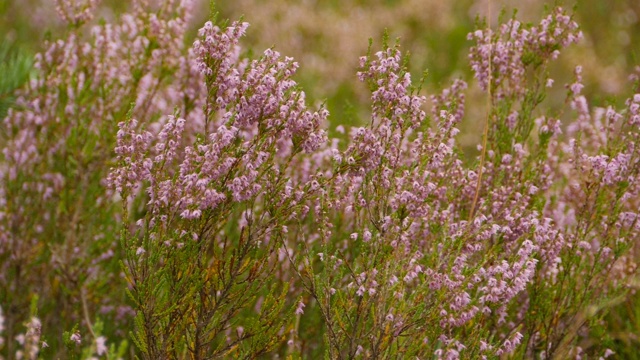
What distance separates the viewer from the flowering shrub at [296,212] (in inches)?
127

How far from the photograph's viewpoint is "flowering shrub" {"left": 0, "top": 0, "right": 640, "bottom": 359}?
10.6 ft

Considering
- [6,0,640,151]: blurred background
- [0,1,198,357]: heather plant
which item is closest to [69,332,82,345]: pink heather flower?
[0,1,198,357]: heather plant

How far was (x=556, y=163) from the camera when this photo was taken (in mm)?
5418

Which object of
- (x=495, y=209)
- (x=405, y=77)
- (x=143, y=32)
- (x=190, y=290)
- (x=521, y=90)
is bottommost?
(x=190, y=290)

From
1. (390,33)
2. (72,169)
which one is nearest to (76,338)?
(72,169)

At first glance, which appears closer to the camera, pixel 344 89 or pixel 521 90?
pixel 521 90

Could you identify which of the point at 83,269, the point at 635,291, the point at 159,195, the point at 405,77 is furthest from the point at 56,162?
the point at 635,291

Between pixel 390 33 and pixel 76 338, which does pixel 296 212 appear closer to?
pixel 76 338

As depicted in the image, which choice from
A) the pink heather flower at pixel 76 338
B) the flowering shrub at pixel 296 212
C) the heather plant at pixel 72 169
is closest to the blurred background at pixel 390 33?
the heather plant at pixel 72 169

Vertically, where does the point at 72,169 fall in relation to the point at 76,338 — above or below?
above

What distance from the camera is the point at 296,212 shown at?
3.33 m

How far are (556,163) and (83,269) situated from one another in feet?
11.2

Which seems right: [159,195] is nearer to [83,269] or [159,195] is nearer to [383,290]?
[383,290]

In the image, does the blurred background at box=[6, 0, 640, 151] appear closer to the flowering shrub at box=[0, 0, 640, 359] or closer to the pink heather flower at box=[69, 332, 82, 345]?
the flowering shrub at box=[0, 0, 640, 359]
